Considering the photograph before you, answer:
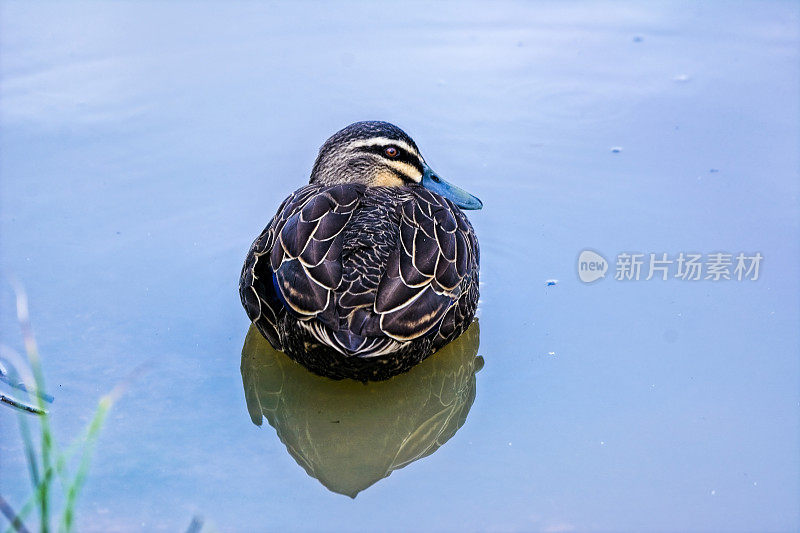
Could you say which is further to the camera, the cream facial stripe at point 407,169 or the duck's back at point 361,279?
the cream facial stripe at point 407,169

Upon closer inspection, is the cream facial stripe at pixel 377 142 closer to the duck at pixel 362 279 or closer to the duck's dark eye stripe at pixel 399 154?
the duck's dark eye stripe at pixel 399 154

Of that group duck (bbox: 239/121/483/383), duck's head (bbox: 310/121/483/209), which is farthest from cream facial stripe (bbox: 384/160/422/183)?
duck (bbox: 239/121/483/383)

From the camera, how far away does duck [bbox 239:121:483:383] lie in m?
3.89

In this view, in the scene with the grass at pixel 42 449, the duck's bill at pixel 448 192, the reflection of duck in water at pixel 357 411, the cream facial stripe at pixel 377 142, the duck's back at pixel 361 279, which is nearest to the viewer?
the grass at pixel 42 449

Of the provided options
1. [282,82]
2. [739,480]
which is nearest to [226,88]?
[282,82]

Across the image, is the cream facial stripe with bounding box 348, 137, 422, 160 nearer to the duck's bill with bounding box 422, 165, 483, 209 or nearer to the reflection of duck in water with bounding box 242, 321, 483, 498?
the duck's bill with bounding box 422, 165, 483, 209

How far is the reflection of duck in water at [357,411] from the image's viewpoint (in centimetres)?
406

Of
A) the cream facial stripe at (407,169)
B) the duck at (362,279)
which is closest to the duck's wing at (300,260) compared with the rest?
the duck at (362,279)

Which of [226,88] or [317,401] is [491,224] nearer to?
[317,401]

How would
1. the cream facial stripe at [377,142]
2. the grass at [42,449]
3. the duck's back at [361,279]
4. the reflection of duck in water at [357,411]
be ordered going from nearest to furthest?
the grass at [42,449] < the duck's back at [361,279] < the reflection of duck in water at [357,411] < the cream facial stripe at [377,142]

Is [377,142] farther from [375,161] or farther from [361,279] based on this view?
[361,279]

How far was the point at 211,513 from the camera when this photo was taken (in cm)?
370


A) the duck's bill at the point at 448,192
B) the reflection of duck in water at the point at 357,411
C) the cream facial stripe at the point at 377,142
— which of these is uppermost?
the cream facial stripe at the point at 377,142

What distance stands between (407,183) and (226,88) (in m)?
2.50
